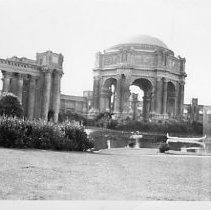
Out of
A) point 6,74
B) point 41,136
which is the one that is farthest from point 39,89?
point 41,136

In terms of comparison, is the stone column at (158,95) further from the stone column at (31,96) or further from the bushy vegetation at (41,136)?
the bushy vegetation at (41,136)

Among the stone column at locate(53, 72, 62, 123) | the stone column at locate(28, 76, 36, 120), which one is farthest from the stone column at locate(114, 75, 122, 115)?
the stone column at locate(28, 76, 36, 120)

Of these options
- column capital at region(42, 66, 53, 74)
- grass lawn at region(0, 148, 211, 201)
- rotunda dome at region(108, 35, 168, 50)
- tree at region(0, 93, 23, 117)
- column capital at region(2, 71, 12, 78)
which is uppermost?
rotunda dome at region(108, 35, 168, 50)

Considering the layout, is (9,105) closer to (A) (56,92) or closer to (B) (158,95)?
(A) (56,92)

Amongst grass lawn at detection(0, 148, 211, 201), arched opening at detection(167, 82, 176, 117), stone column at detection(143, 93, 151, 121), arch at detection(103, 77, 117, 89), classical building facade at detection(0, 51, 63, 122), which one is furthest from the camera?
arched opening at detection(167, 82, 176, 117)

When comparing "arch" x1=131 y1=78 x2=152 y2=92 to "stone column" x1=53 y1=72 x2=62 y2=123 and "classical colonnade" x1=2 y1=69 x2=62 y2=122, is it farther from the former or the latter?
"classical colonnade" x1=2 y1=69 x2=62 y2=122

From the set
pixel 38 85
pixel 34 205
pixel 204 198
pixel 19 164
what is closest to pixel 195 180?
pixel 204 198

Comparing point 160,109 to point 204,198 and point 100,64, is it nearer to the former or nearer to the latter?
point 100,64
